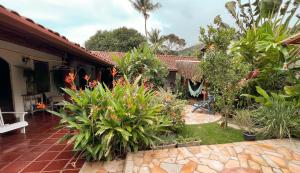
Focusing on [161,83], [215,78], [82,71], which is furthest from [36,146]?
[82,71]

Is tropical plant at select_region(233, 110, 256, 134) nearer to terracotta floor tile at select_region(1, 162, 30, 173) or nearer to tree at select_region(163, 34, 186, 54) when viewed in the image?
terracotta floor tile at select_region(1, 162, 30, 173)

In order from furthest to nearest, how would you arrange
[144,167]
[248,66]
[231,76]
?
[248,66] < [231,76] < [144,167]

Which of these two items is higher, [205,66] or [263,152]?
[205,66]

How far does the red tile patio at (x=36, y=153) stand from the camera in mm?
3344

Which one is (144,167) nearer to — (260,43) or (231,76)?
(231,76)

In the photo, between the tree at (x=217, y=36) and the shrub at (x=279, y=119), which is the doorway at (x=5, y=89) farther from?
the shrub at (x=279, y=119)

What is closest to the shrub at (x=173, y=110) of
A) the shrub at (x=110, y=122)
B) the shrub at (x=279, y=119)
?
the shrub at (x=110, y=122)

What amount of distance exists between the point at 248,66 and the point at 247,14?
6.71 meters

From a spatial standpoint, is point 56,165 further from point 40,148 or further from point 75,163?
point 40,148

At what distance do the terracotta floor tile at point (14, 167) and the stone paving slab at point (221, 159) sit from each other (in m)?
1.97

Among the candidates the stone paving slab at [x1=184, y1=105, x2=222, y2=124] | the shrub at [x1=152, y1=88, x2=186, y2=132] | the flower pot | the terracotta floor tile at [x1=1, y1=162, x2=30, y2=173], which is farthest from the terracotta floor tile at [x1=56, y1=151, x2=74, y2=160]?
the stone paving slab at [x1=184, y1=105, x2=222, y2=124]

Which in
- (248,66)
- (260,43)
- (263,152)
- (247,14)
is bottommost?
(263,152)

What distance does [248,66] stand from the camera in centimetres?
675

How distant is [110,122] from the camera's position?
11.8ft
